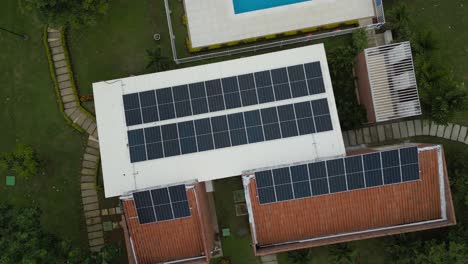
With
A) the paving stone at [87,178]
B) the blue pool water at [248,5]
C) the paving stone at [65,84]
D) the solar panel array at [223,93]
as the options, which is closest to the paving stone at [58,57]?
the paving stone at [65,84]

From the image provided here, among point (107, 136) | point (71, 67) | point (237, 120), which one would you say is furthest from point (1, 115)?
point (237, 120)

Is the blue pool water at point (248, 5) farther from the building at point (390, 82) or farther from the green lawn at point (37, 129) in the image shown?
the green lawn at point (37, 129)

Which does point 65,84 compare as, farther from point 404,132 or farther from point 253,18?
point 404,132

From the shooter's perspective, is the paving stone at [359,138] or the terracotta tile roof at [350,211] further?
the paving stone at [359,138]

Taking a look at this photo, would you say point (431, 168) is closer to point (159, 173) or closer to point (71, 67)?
point (159, 173)

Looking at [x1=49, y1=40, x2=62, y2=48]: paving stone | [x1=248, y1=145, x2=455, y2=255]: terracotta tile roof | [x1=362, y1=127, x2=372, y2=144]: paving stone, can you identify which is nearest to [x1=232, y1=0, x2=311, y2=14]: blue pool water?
[x1=362, y1=127, x2=372, y2=144]: paving stone

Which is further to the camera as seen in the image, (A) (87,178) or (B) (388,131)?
(A) (87,178)

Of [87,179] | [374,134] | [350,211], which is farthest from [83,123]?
[374,134]
